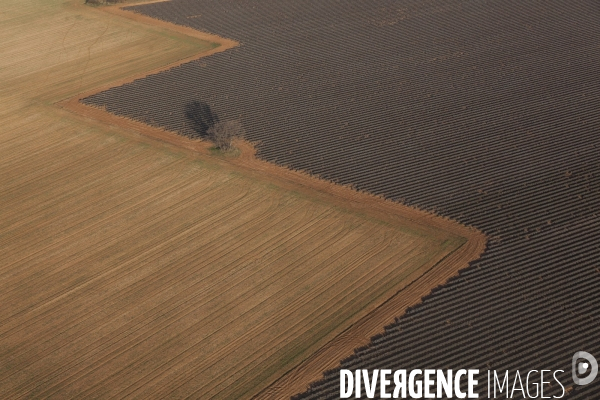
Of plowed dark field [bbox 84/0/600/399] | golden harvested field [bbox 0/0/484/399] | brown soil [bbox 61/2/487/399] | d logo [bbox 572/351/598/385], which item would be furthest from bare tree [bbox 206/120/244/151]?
d logo [bbox 572/351/598/385]

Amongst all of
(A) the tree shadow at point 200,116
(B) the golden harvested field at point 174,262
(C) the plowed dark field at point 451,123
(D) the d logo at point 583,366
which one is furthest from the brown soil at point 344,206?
Result: (D) the d logo at point 583,366

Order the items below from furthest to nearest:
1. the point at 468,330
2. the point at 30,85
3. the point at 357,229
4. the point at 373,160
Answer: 1. the point at 30,85
2. the point at 373,160
3. the point at 357,229
4. the point at 468,330

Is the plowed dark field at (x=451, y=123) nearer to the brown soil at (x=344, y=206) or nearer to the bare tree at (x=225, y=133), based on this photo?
the brown soil at (x=344, y=206)

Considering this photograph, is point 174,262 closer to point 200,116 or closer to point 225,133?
point 225,133

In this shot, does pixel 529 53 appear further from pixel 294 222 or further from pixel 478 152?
pixel 294 222

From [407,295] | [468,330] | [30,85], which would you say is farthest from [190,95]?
[468,330]

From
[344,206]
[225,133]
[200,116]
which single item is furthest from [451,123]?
[200,116]

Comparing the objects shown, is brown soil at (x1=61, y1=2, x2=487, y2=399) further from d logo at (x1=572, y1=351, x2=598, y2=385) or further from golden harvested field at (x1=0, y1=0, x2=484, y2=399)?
d logo at (x1=572, y1=351, x2=598, y2=385)
